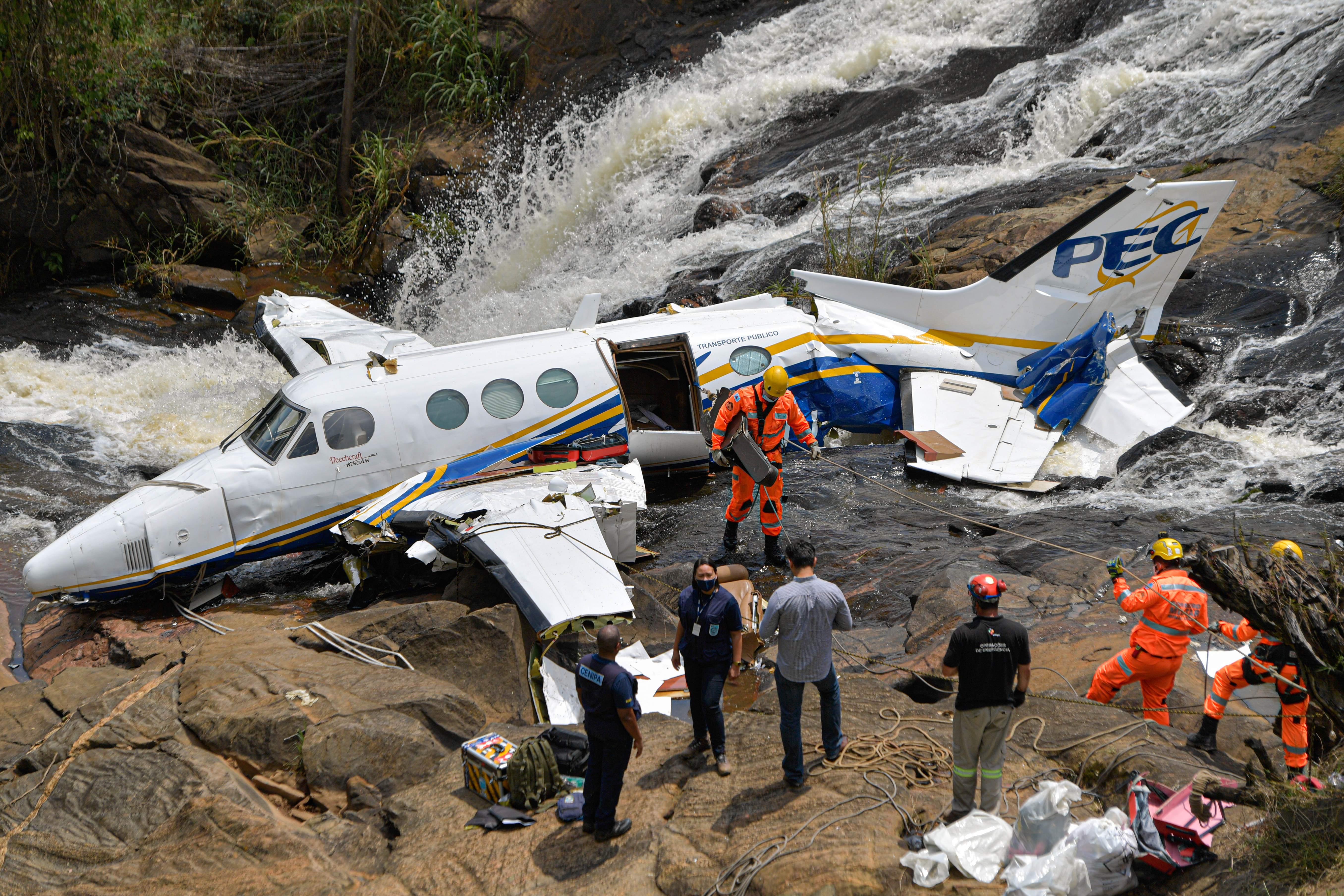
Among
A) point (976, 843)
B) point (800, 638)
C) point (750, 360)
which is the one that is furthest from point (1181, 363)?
point (976, 843)

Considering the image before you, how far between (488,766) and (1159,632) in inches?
188

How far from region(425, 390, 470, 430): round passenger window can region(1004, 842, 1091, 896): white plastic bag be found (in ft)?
26.9

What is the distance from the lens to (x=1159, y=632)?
6.32 metres

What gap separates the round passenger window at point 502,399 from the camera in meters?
11.2

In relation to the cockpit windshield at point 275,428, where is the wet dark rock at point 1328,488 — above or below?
below

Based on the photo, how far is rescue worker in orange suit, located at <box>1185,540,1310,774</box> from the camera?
5668 mm

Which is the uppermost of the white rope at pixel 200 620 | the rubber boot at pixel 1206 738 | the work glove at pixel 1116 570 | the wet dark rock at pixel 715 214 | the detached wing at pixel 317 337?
the wet dark rock at pixel 715 214

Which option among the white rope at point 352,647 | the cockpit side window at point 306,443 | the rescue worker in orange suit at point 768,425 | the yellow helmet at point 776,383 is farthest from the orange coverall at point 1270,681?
the cockpit side window at point 306,443

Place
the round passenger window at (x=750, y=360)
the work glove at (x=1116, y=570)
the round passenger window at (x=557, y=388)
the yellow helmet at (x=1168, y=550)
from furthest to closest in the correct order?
the round passenger window at (x=750, y=360) < the round passenger window at (x=557, y=388) < the work glove at (x=1116, y=570) < the yellow helmet at (x=1168, y=550)

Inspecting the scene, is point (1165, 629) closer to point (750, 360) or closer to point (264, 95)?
point (750, 360)

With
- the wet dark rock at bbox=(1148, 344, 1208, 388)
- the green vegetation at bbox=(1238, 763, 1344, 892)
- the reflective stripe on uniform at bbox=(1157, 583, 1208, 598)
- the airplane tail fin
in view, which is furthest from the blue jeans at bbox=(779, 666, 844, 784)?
the wet dark rock at bbox=(1148, 344, 1208, 388)

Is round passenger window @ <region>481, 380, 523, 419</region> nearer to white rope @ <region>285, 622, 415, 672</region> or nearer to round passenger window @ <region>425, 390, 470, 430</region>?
round passenger window @ <region>425, 390, 470, 430</region>

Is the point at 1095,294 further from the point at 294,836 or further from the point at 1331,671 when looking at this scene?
the point at 294,836

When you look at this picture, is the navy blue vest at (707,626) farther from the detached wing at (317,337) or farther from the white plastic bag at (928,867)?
the detached wing at (317,337)
